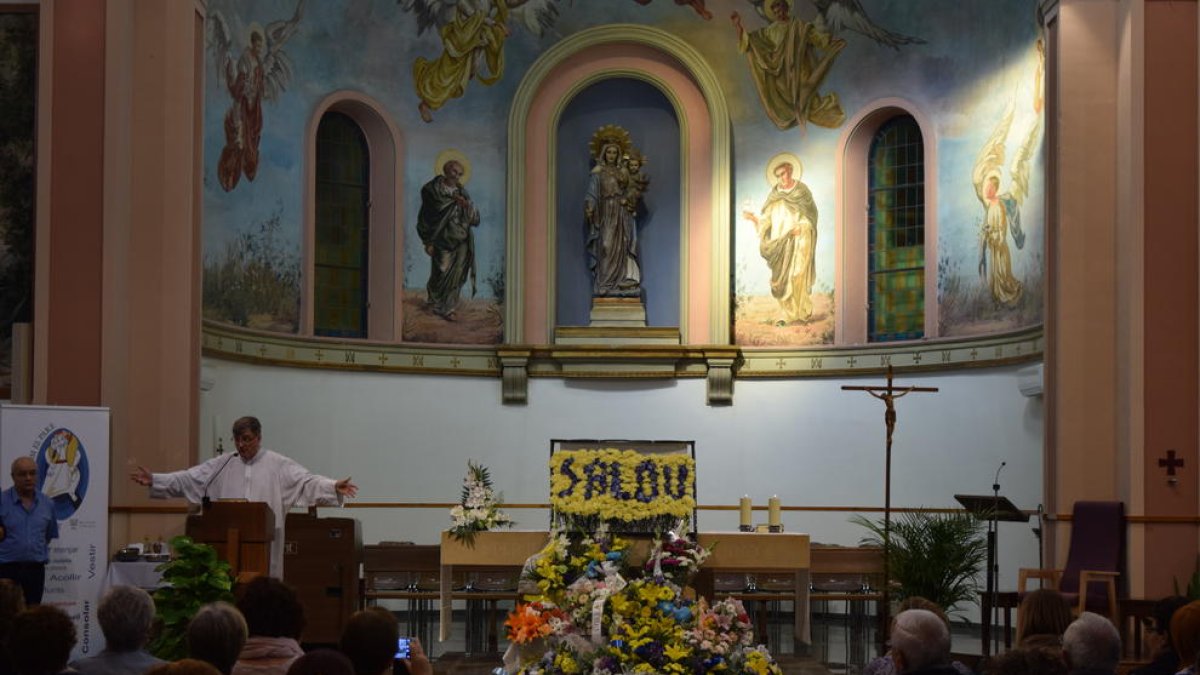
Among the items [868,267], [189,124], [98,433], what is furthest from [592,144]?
[98,433]

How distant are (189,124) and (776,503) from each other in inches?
225

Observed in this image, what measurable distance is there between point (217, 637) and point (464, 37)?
1465 centimetres

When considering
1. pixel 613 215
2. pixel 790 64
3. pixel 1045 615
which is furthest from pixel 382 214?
pixel 1045 615

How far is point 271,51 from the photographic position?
17.7 metres

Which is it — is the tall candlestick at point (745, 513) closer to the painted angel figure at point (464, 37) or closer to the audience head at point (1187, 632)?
the audience head at point (1187, 632)

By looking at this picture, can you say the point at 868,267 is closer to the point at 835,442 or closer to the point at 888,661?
the point at 835,442

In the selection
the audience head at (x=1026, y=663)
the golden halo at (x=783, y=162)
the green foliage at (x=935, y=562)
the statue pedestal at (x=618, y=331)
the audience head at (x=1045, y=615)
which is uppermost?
the golden halo at (x=783, y=162)

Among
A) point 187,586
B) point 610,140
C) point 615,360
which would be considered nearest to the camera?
point 187,586

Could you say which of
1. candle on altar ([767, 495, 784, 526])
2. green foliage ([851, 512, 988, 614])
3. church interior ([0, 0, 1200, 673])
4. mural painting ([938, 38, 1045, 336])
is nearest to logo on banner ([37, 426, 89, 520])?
church interior ([0, 0, 1200, 673])

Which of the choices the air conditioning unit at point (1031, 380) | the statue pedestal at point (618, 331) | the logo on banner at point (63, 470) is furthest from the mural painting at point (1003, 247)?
the logo on banner at point (63, 470)

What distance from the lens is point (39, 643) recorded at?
5.11 m

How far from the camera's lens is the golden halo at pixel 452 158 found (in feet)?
63.3

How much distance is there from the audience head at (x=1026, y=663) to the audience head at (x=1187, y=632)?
0.90 metres

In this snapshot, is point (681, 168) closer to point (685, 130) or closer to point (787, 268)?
point (685, 130)
